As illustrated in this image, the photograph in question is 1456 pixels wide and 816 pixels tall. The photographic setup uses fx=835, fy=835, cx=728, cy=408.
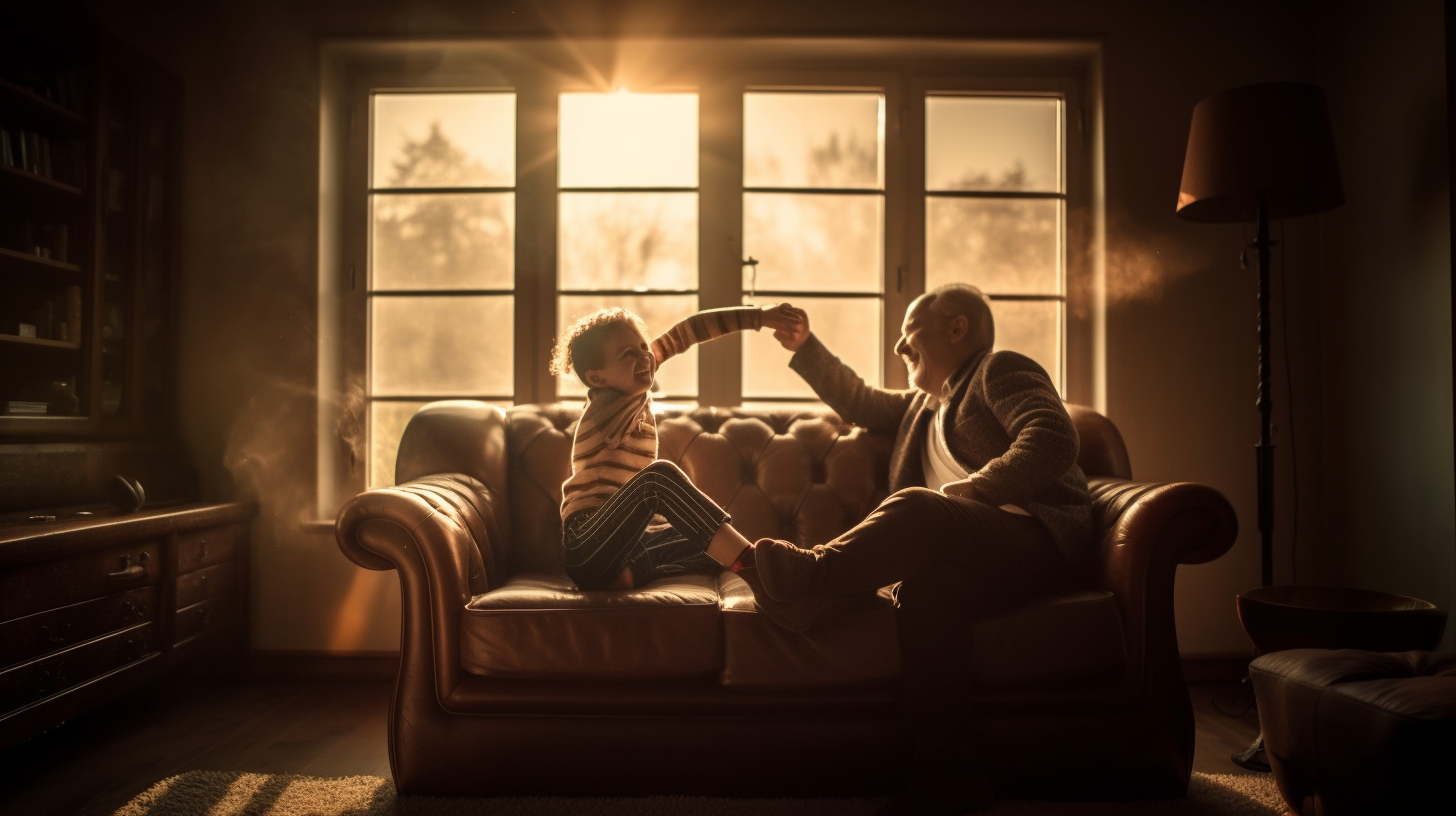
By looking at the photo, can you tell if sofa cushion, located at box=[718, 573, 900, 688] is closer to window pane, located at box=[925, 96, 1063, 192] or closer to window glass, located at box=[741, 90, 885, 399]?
window glass, located at box=[741, 90, 885, 399]

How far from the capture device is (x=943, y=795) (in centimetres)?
167

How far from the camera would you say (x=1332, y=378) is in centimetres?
291

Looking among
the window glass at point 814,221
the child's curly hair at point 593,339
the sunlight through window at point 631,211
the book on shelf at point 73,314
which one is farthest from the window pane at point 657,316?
the book on shelf at point 73,314

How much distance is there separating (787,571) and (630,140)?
197 cm

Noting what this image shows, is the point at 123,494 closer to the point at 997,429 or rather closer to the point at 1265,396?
the point at 997,429

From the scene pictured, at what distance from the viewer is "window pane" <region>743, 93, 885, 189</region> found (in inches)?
122

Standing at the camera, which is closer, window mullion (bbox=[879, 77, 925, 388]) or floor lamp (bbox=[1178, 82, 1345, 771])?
floor lamp (bbox=[1178, 82, 1345, 771])

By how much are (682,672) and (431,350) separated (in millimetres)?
1824

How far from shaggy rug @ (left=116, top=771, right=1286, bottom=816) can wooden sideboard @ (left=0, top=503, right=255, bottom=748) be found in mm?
405

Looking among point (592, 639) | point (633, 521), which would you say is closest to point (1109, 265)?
point (633, 521)

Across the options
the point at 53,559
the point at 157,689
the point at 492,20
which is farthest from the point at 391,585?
the point at 492,20

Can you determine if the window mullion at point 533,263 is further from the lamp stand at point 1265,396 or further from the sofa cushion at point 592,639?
the lamp stand at point 1265,396

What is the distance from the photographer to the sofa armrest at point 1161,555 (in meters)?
1.82

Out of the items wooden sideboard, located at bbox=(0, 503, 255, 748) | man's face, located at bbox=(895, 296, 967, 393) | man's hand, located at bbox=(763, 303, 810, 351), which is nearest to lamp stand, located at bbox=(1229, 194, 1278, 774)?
man's face, located at bbox=(895, 296, 967, 393)
